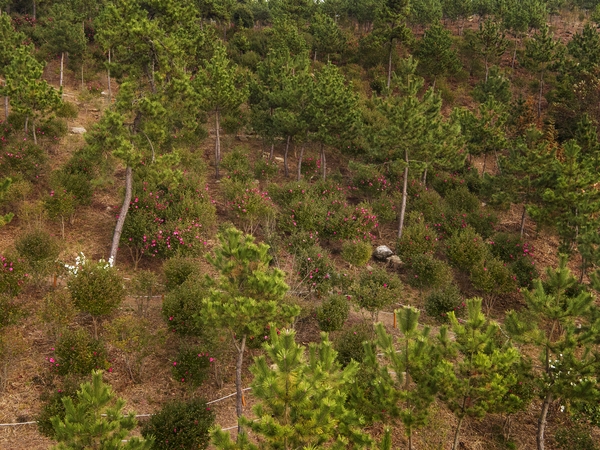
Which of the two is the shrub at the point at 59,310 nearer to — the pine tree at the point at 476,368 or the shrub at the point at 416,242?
the pine tree at the point at 476,368

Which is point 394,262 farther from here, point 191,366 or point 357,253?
point 191,366

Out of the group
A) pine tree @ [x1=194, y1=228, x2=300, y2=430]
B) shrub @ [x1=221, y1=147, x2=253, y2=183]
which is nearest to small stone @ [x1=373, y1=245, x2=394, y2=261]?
shrub @ [x1=221, y1=147, x2=253, y2=183]

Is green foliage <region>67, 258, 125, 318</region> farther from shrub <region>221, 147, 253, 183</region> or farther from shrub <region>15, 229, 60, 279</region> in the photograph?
shrub <region>221, 147, 253, 183</region>

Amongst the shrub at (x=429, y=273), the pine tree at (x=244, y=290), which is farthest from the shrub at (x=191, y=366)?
the shrub at (x=429, y=273)

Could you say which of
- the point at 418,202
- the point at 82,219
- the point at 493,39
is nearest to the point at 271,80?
the point at 418,202

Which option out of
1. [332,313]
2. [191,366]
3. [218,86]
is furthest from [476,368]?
[218,86]

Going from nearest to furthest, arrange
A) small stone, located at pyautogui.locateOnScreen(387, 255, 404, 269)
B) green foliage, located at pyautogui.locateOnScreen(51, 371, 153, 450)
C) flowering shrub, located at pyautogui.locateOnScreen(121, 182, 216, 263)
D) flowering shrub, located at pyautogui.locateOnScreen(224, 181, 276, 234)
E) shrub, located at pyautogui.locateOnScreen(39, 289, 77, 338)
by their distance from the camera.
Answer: green foliage, located at pyautogui.locateOnScreen(51, 371, 153, 450)
shrub, located at pyautogui.locateOnScreen(39, 289, 77, 338)
flowering shrub, located at pyautogui.locateOnScreen(121, 182, 216, 263)
flowering shrub, located at pyautogui.locateOnScreen(224, 181, 276, 234)
small stone, located at pyautogui.locateOnScreen(387, 255, 404, 269)
